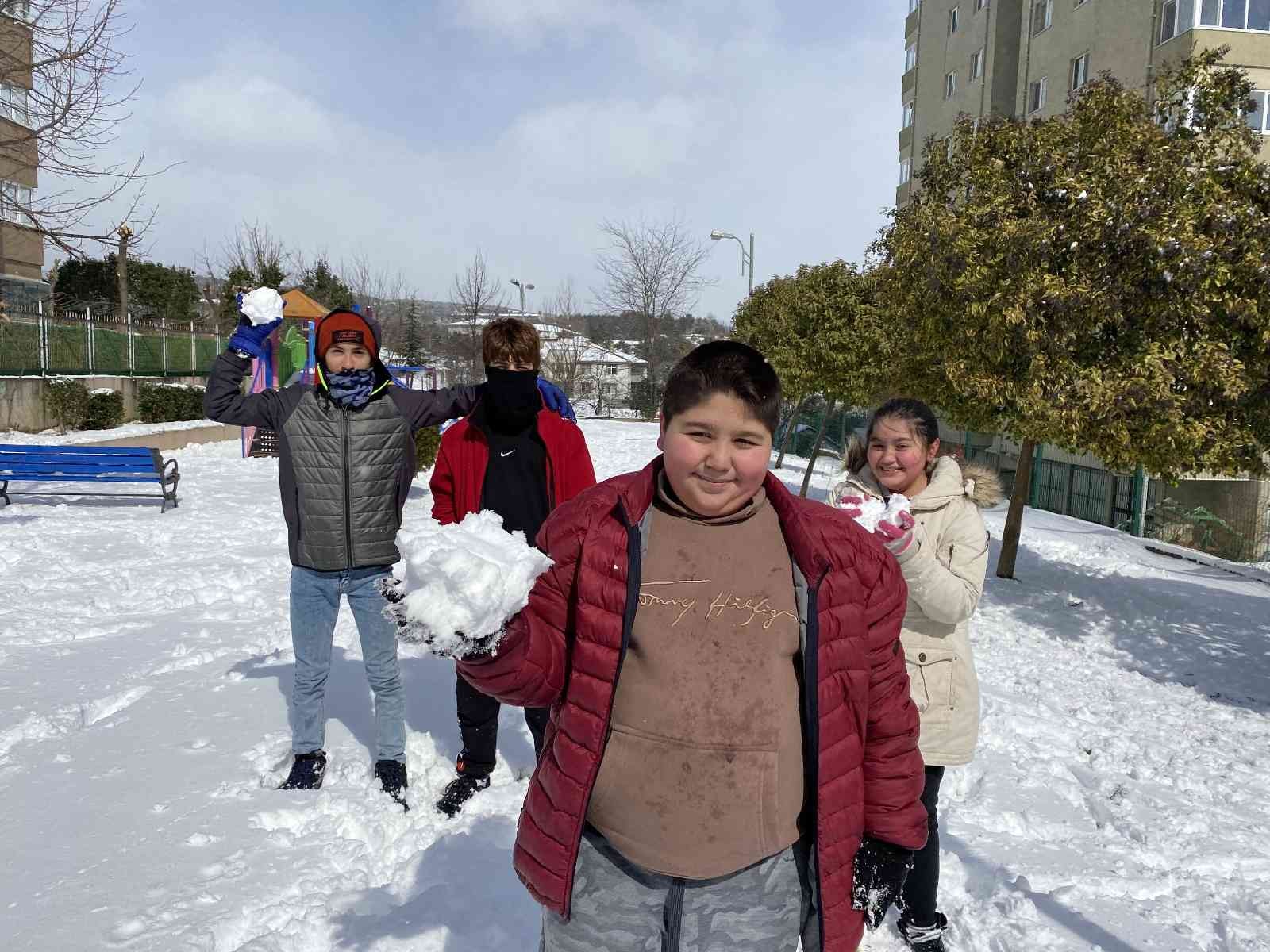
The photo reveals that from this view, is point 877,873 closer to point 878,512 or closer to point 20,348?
point 878,512

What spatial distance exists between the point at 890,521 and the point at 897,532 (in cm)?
4

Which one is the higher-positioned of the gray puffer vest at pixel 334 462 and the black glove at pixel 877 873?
the gray puffer vest at pixel 334 462

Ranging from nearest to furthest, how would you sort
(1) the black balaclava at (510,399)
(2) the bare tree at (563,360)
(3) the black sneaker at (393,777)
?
(1) the black balaclava at (510,399) → (3) the black sneaker at (393,777) → (2) the bare tree at (563,360)

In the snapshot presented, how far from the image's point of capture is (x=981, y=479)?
9.32 feet

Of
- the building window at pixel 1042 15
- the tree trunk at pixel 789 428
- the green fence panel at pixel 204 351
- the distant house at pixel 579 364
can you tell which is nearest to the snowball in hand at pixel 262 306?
the tree trunk at pixel 789 428

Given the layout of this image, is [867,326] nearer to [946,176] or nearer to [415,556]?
[946,176]

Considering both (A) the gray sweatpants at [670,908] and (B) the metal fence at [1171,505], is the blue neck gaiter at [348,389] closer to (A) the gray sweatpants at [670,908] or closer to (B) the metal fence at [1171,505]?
(A) the gray sweatpants at [670,908]

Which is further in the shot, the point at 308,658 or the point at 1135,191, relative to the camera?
the point at 1135,191

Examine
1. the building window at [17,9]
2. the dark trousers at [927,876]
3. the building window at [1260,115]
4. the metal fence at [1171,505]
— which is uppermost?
the building window at [1260,115]

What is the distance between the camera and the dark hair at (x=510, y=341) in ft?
10.6

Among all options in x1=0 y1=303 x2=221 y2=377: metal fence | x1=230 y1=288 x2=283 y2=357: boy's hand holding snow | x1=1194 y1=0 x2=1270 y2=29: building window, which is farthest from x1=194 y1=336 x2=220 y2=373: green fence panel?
x1=1194 y1=0 x2=1270 y2=29: building window

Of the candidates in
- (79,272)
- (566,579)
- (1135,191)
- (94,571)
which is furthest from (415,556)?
(79,272)

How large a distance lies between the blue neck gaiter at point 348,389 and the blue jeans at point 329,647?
0.70 meters

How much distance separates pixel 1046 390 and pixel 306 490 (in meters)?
6.53
